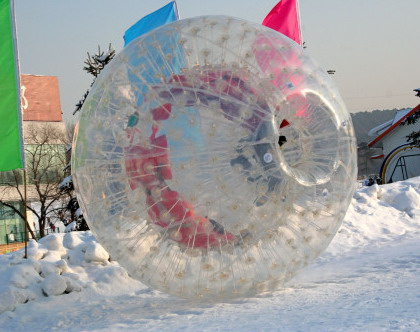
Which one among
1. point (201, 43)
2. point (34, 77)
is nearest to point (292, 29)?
point (201, 43)

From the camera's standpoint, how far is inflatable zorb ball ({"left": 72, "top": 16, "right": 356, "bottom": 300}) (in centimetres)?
438

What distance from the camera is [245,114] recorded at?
442 centimetres

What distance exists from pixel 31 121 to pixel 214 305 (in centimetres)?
2985

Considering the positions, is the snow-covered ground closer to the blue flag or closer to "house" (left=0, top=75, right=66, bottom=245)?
the blue flag

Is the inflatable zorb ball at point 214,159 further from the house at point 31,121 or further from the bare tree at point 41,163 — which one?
the house at point 31,121

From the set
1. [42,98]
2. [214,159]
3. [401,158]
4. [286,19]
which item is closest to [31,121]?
[42,98]

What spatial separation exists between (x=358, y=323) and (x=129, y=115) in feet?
7.69

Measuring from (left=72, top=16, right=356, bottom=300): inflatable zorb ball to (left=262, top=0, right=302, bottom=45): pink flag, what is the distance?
8.08m

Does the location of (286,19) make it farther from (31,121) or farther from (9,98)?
(31,121)

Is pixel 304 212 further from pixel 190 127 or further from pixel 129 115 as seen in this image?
pixel 129 115

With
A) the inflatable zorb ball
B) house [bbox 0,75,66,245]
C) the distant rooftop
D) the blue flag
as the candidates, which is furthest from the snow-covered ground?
the distant rooftop

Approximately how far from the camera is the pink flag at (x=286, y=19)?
12.8m

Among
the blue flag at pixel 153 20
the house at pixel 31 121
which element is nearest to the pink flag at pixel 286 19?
the blue flag at pixel 153 20

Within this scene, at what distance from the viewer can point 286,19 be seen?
12.8 metres
